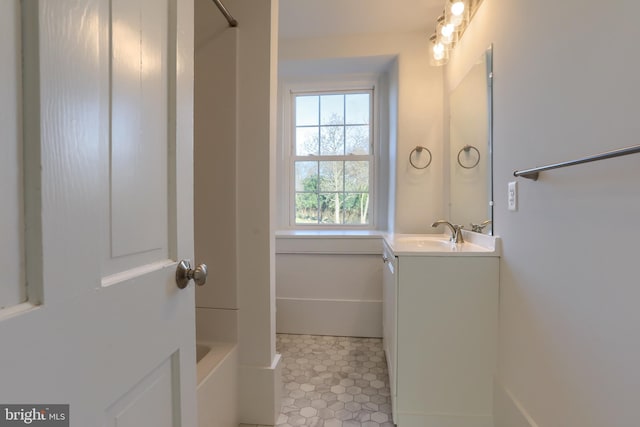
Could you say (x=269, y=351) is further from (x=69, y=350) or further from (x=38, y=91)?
(x=38, y=91)

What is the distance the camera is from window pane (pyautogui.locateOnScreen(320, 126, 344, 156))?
2938 mm

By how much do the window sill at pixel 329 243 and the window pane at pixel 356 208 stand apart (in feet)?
1.29

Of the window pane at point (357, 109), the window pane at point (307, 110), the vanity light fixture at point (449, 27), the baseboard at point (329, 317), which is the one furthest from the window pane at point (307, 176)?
the vanity light fixture at point (449, 27)

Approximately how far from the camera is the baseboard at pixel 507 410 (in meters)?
1.24

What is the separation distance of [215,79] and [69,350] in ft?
4.48

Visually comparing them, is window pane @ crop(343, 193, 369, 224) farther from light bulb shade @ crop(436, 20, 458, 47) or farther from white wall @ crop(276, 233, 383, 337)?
light bulb shade @ crop(436, 20, 458, 47)

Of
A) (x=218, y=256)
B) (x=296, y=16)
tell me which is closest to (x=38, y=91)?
(x=218, y=256)

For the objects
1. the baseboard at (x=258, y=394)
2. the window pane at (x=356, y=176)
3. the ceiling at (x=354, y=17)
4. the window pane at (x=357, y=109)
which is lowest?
the baseboard at (x=258, y=394)

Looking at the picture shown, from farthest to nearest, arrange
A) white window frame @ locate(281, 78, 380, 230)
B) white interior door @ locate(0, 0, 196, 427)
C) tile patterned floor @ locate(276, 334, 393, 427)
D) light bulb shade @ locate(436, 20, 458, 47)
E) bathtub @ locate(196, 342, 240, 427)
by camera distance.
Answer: white window frame @ locate(281, 78, 380, 230)
light bulb shade @ locate(436, 20, 458, 47)
tile patterned floor @ locate(276, 334, 393, 427)
bathtub @ locate(196, 342, 240, 427)
white interior door @ locate(0, 0, 196, 427)

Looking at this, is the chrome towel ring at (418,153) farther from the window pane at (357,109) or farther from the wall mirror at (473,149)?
the window pane at (357,109)

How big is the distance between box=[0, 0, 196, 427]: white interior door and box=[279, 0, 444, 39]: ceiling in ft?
5.53

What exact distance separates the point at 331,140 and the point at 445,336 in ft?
6.62

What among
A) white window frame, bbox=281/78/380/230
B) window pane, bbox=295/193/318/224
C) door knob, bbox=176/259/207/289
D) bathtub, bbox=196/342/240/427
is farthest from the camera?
window pane, bbox=295/193/318/224

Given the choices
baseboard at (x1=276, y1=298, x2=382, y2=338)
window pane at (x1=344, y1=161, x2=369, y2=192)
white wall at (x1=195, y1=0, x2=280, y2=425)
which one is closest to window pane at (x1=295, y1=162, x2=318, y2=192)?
window pane at (x1=344, y1=161, x2=369, y2=192)
